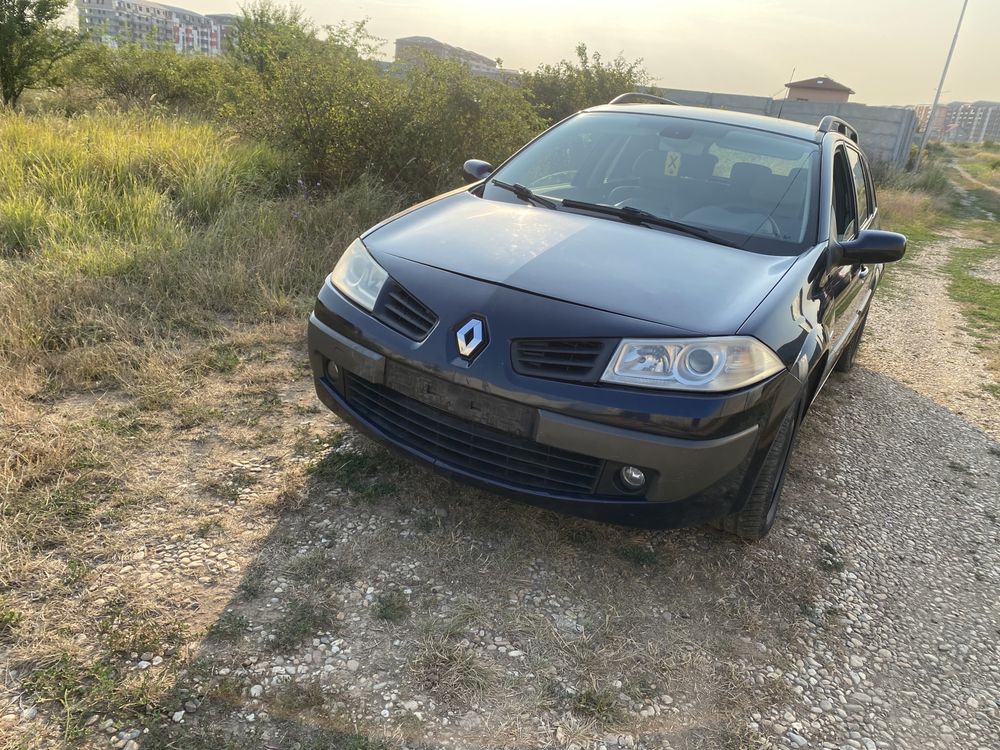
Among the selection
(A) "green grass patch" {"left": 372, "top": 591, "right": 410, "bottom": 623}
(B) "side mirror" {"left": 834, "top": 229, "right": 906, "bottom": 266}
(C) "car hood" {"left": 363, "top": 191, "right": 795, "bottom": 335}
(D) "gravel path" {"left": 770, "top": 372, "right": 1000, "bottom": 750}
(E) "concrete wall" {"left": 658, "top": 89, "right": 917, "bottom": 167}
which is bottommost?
(D) "gravel path" {"left": 770, "top": 372, "right": 1000, "bottom": 750}

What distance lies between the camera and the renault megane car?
204cm

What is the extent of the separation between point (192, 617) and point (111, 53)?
14.1 m

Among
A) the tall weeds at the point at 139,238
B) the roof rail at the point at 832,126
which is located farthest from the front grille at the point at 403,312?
the roof rail at the point at 832,126

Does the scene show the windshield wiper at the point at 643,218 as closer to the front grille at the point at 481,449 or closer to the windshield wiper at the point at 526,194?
the windshield wiper at the point at 526,194

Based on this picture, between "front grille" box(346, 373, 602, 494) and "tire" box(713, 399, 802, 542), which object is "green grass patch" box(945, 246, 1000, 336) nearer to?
"tire" box(713, 399, 802, 542)

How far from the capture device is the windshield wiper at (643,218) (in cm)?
274

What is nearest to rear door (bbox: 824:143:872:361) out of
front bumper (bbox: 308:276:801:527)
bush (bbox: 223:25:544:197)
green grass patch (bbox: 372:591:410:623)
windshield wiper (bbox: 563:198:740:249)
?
windshield wiper (bbox: 563:198:740:249)

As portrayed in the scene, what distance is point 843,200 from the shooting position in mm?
3355

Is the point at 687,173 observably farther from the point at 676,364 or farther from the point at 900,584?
the point at 900,584

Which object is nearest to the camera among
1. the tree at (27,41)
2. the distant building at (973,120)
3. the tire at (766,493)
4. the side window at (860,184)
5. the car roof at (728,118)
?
the tire at (766,493)

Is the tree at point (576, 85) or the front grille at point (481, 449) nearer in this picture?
the front grille at point (481, 449)

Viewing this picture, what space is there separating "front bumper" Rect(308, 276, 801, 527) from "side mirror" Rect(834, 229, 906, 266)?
3.06 ft

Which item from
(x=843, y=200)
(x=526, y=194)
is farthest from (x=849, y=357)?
(x=526, y=194)

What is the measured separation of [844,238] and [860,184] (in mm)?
1215
